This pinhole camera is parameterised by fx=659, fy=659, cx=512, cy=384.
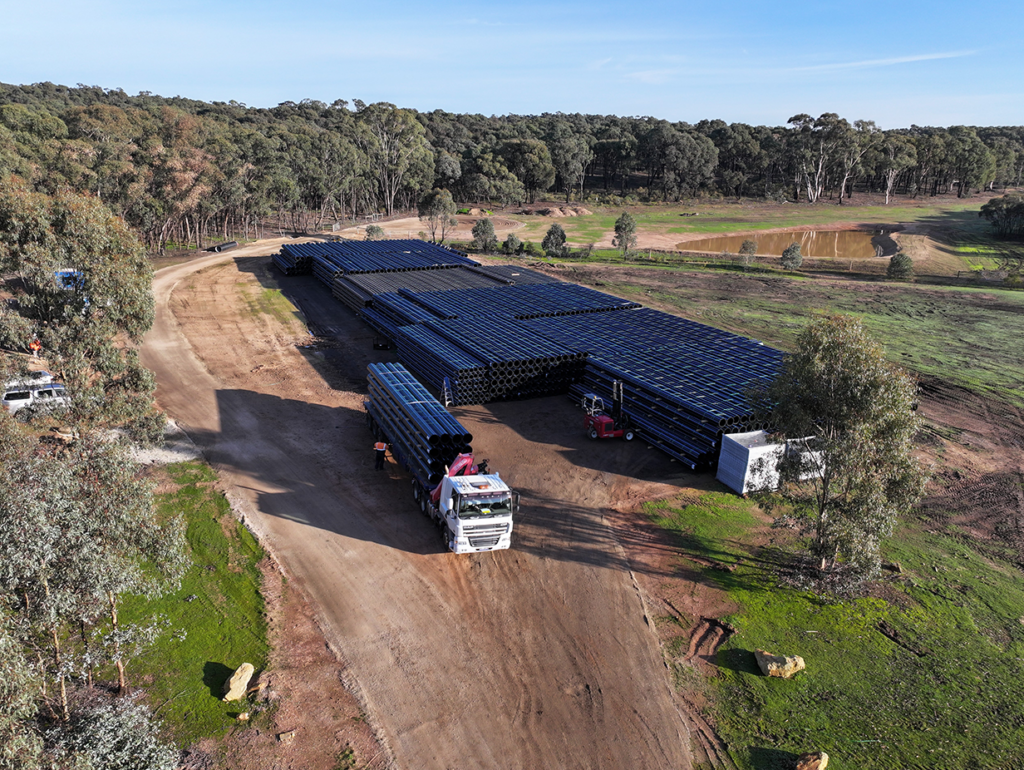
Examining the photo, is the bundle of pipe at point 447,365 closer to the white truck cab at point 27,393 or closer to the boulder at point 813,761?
the white truck cab at point 27,393

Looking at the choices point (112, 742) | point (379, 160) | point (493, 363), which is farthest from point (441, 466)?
point (379, 160)

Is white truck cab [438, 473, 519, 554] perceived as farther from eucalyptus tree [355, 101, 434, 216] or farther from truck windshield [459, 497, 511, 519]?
eucalyptus tree [355, 101, 434, 216]

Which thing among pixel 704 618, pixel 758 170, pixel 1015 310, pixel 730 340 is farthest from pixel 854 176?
pixel 704 618

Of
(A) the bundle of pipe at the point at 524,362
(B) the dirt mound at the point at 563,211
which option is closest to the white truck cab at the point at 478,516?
(A) the bundle of pipe at the point at 524,362

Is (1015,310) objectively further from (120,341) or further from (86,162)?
(86,162)

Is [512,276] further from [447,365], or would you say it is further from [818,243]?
[818,243]

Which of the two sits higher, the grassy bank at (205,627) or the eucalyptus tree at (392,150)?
the eucalyptus tree at (392,150)
